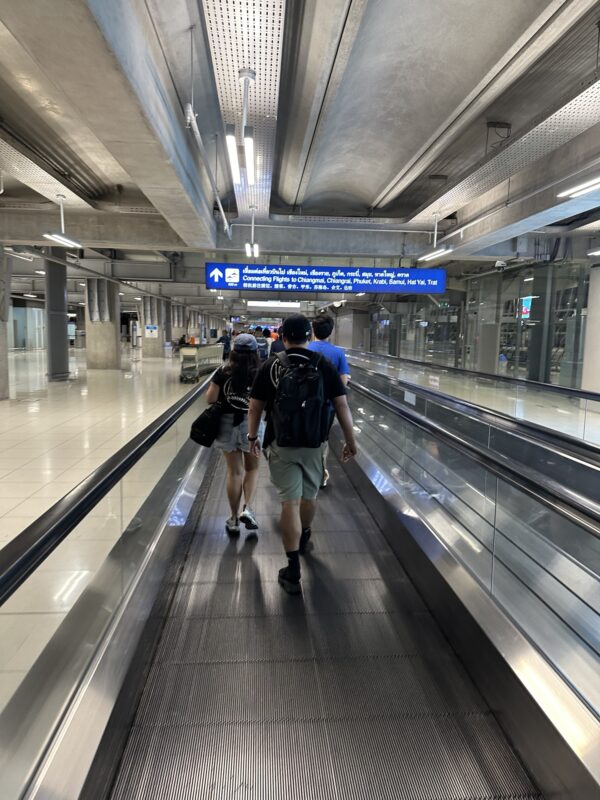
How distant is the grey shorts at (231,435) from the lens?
361 centimetres

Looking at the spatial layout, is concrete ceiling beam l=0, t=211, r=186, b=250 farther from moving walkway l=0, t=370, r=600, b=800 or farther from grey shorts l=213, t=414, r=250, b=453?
moving walkway l=0, t=370, r=600, b=800

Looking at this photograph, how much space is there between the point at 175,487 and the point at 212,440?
705mm

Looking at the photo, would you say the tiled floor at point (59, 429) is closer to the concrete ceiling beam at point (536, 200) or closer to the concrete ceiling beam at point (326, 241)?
the concrete ceiling beam at point (326, 241)

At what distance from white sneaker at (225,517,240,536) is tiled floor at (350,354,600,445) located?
13.8 feet

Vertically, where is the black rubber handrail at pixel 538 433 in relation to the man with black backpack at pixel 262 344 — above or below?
below

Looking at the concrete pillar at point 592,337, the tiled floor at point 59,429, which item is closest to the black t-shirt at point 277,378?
the tiled floor at point 59,429

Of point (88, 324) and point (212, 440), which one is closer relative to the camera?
point (212, 440)

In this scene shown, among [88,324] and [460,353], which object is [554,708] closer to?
[460,353]

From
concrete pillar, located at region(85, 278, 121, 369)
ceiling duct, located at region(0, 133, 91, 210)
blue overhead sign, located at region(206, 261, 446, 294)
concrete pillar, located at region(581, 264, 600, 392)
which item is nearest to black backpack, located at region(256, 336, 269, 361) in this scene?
blue overhead sign, located at region(206, 261, 446, 294)

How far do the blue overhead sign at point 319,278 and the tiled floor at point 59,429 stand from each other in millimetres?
3227

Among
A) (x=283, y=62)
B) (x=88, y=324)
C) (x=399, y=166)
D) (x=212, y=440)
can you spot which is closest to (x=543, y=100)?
(x=399, y=166)

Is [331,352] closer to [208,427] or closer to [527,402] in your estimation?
[208,427]

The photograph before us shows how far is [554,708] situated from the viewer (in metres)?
1.65

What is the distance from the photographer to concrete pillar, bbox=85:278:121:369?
65.6 ft
